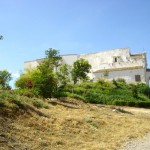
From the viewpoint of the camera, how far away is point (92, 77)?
54.3m

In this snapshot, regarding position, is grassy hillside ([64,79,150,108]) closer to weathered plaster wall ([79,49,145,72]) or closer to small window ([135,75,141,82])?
small window ([135,75,141,82])

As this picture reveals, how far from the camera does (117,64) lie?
54.3 meters

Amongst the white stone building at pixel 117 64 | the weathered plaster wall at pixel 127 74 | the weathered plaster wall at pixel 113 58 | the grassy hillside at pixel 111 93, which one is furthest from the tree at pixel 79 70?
the weathered plaster wall at pixel 113 58

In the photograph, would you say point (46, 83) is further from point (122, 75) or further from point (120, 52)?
point (120, 52)

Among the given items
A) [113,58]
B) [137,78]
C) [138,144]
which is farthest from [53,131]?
[113,58]

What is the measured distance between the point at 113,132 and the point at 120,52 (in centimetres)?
4382

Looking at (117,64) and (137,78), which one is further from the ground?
(117,64)

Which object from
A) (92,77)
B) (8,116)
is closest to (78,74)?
(92,77)

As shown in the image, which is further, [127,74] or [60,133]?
[127,74]

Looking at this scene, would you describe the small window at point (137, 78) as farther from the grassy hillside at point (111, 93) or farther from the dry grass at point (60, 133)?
the dry grass at point (60, 133)

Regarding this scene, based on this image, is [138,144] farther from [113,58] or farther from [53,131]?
[113,58]

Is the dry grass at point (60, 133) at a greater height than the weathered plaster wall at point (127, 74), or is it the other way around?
the weathered plaster wall at point (127, 74)

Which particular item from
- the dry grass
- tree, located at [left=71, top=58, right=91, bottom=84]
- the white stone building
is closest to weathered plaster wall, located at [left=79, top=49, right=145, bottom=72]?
the white stone building

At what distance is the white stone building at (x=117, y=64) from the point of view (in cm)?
5025
